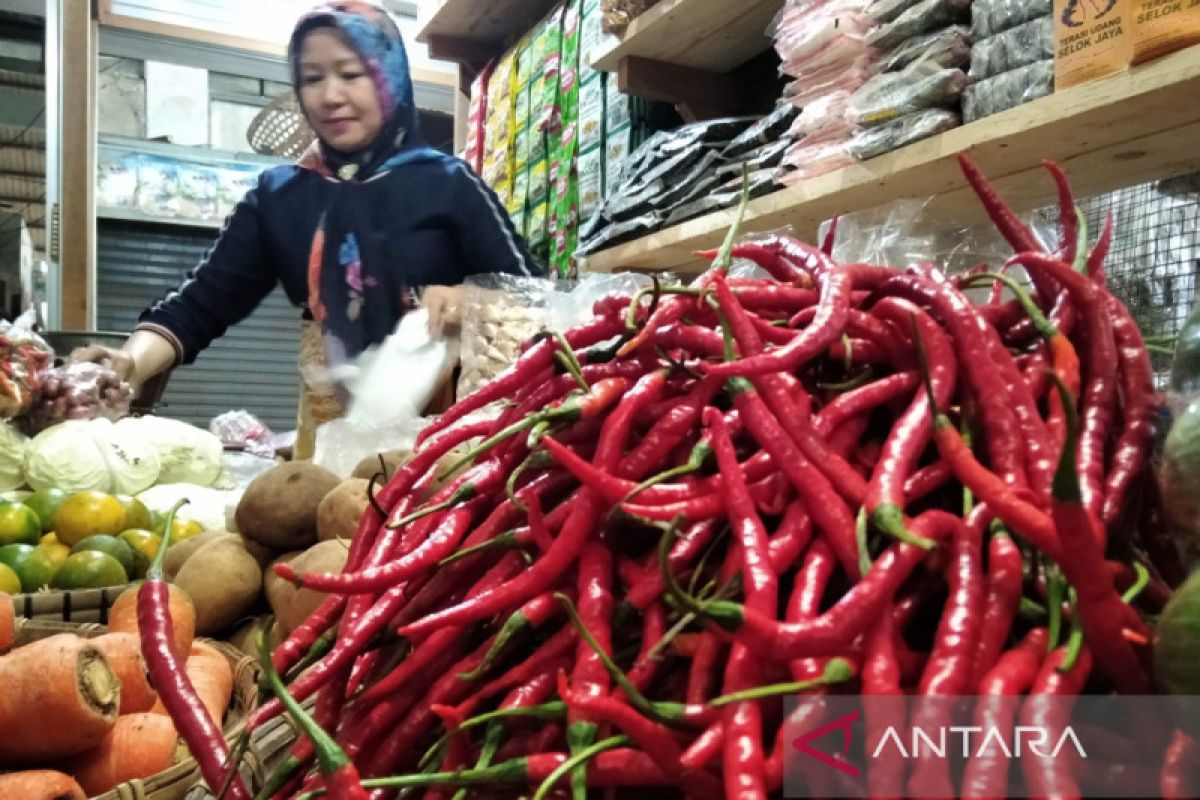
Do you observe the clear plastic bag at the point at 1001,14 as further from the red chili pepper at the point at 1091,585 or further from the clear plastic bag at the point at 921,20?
the red chili pepper at the point at 1091,585

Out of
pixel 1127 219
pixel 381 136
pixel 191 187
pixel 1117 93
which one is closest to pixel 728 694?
pixel 1117 93

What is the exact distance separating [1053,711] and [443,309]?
1.98 m

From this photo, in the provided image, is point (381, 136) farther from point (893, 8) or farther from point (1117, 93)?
point (1117, 93)

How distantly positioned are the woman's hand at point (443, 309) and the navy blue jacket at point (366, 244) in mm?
273

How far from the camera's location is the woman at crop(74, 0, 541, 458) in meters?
2.58

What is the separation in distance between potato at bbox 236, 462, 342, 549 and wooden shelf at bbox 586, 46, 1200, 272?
93 centimetres

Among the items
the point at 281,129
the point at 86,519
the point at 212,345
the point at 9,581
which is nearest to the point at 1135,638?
the point at 9,581

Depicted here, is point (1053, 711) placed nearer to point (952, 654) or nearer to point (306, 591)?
point (952, 654)

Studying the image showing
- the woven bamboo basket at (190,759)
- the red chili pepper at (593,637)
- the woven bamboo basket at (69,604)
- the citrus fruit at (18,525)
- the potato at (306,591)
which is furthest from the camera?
the citrus fruit at (18,525)

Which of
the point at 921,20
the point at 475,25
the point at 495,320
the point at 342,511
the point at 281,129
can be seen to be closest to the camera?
the point at 342,511

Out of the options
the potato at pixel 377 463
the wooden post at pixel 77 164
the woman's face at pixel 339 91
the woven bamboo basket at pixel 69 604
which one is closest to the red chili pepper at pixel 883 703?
the potato at pixel 377 463

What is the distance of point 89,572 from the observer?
1.73m

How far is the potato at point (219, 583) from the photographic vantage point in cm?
144

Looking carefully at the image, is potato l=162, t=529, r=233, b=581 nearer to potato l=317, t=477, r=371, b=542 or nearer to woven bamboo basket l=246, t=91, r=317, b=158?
potato l=317, t=477, r=371, b=542
